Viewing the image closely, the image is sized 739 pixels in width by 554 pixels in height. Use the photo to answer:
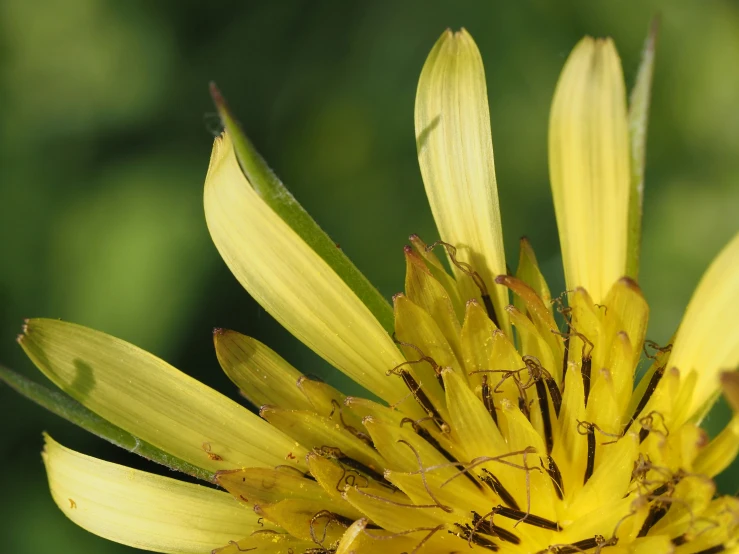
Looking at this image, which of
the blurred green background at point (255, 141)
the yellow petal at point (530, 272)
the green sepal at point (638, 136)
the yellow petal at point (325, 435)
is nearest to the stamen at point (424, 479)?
the yellow petal at point (325, 435)

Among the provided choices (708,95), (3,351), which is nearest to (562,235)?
(708,95)

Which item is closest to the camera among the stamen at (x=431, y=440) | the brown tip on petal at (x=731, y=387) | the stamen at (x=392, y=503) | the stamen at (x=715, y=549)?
the brown tip on petal at (x=731, y=387)

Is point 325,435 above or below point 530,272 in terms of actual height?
below

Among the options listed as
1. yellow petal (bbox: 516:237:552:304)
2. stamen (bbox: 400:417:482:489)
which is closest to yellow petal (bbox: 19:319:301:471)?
stamen (bbox: 400:417:482:489)

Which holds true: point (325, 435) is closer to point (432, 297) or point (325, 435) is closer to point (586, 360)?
point (432, 297)

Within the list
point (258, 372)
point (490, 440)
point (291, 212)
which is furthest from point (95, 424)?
point (490, 440)

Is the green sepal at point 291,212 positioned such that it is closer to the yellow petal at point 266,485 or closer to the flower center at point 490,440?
the flower center at point 490,440
